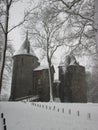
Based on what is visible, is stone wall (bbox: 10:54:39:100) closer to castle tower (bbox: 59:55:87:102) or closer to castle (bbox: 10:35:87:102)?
castle (bbox: 10:35:87:102)

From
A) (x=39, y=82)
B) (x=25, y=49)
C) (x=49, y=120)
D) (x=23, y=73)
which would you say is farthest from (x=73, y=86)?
(x=49, y=120)

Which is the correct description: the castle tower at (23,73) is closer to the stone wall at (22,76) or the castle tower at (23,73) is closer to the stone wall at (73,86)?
the stone wall at (22,76)

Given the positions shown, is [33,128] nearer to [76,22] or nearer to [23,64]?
[76,22]

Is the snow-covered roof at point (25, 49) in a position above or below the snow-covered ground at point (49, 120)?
above

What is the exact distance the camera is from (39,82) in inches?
1844

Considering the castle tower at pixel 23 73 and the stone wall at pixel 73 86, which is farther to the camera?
the castle tower at pixel 23 73

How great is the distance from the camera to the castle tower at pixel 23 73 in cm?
4625

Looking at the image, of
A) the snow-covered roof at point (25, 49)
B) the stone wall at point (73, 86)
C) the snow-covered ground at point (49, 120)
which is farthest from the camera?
the snow-covered roof at point (25, 49)

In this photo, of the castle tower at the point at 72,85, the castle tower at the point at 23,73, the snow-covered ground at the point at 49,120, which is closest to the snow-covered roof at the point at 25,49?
the castle tower at the point at 23,73

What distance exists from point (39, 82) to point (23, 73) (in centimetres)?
550

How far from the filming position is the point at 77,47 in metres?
10.1

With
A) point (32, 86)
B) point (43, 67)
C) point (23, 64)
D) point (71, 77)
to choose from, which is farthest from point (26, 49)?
point (71, 77)

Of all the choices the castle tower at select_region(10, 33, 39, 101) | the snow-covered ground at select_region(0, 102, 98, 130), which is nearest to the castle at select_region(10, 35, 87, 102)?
the castle tower at select_region(10, 33, 39, 101)

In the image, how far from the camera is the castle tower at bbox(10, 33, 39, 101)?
46.2 m
